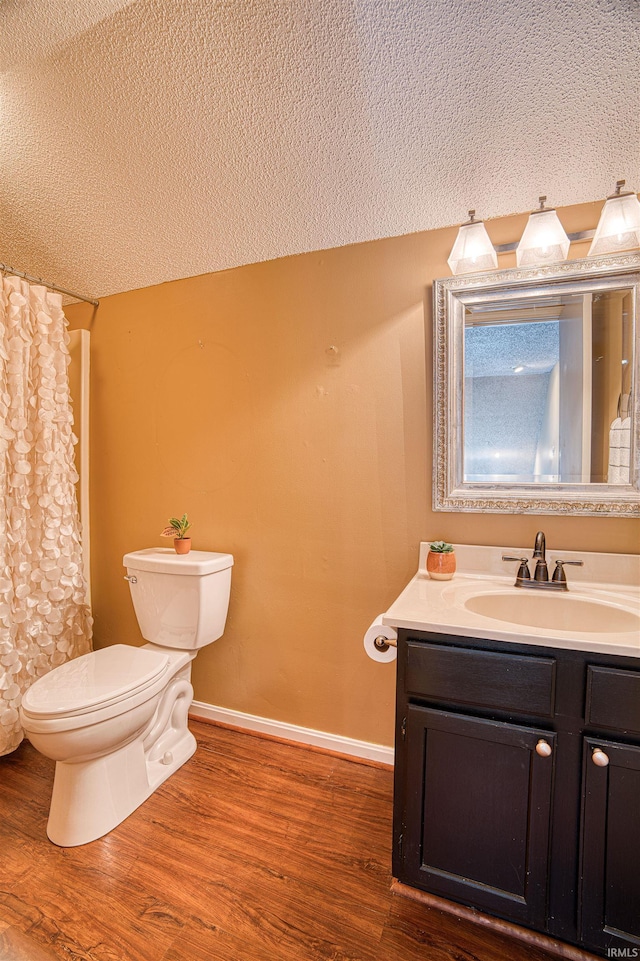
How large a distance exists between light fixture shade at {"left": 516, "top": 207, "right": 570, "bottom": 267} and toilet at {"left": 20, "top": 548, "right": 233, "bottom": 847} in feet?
5.19

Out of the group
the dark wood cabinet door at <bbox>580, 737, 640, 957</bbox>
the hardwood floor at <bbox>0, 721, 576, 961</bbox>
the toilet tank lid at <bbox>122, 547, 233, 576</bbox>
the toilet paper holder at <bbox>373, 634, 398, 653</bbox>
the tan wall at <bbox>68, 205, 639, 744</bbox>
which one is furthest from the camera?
the toilet tank lid at <bbox>122, 547, 233, 576</bbox>

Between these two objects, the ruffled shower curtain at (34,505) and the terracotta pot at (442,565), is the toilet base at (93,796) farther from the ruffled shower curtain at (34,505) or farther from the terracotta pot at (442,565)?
the terracotta pot at (442,565)

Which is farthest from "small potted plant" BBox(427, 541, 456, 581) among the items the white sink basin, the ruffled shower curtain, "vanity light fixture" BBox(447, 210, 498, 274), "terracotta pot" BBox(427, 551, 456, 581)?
the ruffled shower curtain

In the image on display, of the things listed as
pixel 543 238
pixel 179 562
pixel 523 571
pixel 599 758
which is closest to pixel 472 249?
pixel 543 238

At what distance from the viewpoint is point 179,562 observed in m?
1.74

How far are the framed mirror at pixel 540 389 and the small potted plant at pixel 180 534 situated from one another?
1087 millimetres

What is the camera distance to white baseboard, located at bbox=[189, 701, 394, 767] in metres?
1.72

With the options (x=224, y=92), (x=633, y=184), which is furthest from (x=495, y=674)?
(x=224, y=92)

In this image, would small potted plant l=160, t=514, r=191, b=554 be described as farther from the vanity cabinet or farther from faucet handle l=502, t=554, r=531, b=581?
faucet handle l=502, t=554, r=531, b=581

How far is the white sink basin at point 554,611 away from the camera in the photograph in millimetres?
1196

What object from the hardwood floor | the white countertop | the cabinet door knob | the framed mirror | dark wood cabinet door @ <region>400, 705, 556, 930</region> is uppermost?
the framed mirror

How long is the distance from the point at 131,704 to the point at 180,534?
0.70 meters

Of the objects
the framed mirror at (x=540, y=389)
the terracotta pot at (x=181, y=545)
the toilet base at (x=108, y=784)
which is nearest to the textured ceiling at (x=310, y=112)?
the framed mirror at (x=540, y=389)

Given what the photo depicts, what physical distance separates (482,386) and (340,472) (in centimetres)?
61
